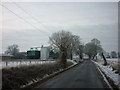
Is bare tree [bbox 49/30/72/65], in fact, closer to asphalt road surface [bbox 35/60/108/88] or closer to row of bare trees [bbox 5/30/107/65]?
row of bare trees [bbox 5/30/107/65]

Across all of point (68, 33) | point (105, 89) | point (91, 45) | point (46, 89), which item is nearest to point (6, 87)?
point (46, 89)

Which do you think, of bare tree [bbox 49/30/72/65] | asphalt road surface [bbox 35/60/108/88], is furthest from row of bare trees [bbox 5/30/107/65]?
asphalt road surface [bbox 35/60/108/88]

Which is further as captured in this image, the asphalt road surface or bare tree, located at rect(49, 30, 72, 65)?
bare tree, located at rect(49, 30, 72, 65)

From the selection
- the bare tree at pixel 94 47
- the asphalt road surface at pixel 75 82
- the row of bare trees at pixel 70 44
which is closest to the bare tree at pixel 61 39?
the row of bare trees at pixel 70 44

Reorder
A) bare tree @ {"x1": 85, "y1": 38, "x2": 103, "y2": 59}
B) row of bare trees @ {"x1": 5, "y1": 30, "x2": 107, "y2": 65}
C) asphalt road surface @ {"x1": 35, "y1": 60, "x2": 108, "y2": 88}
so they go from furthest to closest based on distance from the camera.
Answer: bare tree @ {"x1": 85, "y1": 38, "x2": 103, "y2": 59} → row of bare trees @ {"x1": 5, "y1": 30, "x2": 107, "y2": 65} → asphalt road surface @ {"x1": 35, "y1": 60, "x2": 108, "y2": 88}

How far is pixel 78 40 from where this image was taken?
350ft

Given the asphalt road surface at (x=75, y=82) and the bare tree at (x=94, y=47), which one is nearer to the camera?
the asphalt road surface at (x=75, y=82)

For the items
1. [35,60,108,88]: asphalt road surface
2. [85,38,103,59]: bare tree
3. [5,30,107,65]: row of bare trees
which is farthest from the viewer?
[85,38,103,59]: bare tree

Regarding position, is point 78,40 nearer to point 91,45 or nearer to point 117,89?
point 91,45

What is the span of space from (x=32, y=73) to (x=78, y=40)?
293ft

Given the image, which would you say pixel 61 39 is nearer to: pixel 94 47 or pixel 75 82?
pixel 94 47

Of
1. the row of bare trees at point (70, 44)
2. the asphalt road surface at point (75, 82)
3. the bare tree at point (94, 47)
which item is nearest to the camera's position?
the asphalt road surface at point (75, 82)

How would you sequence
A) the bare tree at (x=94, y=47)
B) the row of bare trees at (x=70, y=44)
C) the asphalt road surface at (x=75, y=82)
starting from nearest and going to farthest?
the asphalt road surface at (x=75, y=82) → the row of bare trees at (x=70, y=44) → the bare tree at (x=94, y=47)

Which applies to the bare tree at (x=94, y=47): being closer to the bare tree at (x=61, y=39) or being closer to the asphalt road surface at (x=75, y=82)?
the bare tree at (x=61, y=39)
